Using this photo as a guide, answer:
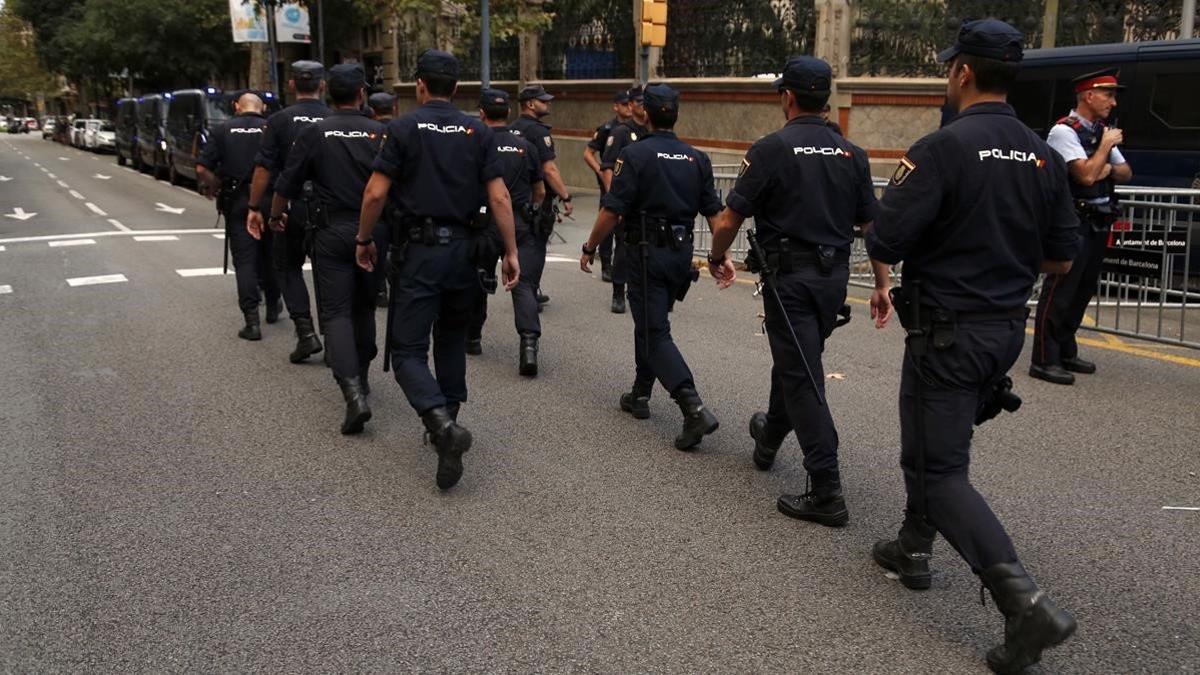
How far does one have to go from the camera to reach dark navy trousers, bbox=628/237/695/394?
5.68 m

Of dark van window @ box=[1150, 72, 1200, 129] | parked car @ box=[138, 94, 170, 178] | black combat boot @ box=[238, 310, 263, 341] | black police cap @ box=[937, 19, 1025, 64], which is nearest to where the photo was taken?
black police cap @ box=[937, 19, 1025, 64]

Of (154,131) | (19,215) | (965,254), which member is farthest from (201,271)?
(154,131)

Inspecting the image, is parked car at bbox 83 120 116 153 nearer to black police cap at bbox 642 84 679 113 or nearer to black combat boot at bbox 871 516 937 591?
black police cap at bbox 642 84 679 113

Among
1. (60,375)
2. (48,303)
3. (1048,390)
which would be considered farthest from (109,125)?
(1048,390)

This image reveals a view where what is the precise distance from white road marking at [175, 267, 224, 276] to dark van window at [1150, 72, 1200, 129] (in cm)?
957

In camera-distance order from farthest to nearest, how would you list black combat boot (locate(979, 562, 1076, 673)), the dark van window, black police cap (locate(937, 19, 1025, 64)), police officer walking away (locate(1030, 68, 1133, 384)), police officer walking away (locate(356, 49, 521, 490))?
the dark van window < police officer walking away (locate(1030, 68, 1133, 384)) < police officer walking away (locate(356, 49, 521, 490)) < black police cap (locate(937, 19, 1025, 64)) < black combat boot (locate(979, 562, 1076, 673))

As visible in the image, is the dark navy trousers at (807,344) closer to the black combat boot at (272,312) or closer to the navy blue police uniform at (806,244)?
the navy blue police uniform at (806,244)

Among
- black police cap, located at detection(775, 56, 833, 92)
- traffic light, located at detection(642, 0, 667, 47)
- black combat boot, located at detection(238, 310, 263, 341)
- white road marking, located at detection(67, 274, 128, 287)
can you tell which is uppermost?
traffic light, located at detection(642, 0, 667, 47)

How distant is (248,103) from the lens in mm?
8375

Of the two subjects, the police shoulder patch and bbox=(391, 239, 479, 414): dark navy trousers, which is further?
bbox=(391, 239, 479, 414): dark navy trousers

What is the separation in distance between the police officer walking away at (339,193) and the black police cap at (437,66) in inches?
39.5

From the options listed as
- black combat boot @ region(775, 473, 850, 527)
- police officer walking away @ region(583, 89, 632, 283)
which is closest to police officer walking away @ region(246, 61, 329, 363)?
black combat boot @ region(775, 473, 850, 527)

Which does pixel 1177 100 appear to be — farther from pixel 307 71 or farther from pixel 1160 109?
pixel 307 71

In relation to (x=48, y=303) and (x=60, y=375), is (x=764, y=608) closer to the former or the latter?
(x=60, y=375)
